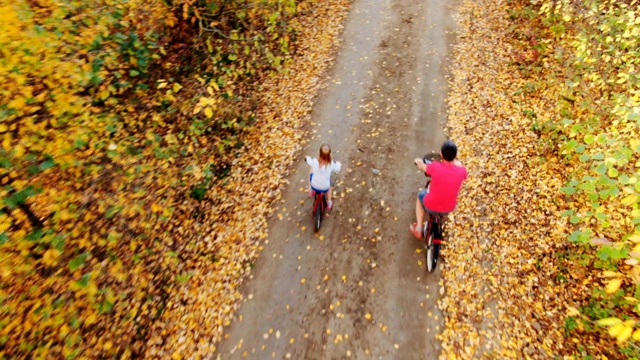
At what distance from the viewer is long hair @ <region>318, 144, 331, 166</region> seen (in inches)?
296

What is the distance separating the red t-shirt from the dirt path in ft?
5.29

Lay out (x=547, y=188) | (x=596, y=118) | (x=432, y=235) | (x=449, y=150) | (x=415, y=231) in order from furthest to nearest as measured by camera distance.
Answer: (x=596, y=118) → (x=547, y=188) → (x=415, y=231) → (x=432, y=235) → (x=449, y=150)

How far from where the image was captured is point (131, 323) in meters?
7.66

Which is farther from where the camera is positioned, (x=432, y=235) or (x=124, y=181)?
(x=124, y=181)

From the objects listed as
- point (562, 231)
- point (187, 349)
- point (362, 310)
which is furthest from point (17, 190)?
point (562, 231)

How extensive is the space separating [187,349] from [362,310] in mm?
3605

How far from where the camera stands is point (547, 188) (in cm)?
904

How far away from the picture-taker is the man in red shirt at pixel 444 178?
21.4ft

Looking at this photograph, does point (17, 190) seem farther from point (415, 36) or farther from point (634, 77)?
point (634, 77)

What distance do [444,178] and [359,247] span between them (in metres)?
2.73

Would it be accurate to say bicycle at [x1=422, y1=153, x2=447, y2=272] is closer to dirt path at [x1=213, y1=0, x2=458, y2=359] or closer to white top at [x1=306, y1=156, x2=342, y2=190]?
dirt path at [x1=213, y1=0, x2=458, y2=359]

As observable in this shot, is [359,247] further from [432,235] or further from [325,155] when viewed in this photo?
[325,155]

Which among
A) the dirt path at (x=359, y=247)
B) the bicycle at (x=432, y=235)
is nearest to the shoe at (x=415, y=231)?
the bicycle at (x=432, y=235)

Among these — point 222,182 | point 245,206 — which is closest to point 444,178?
point 245,206
